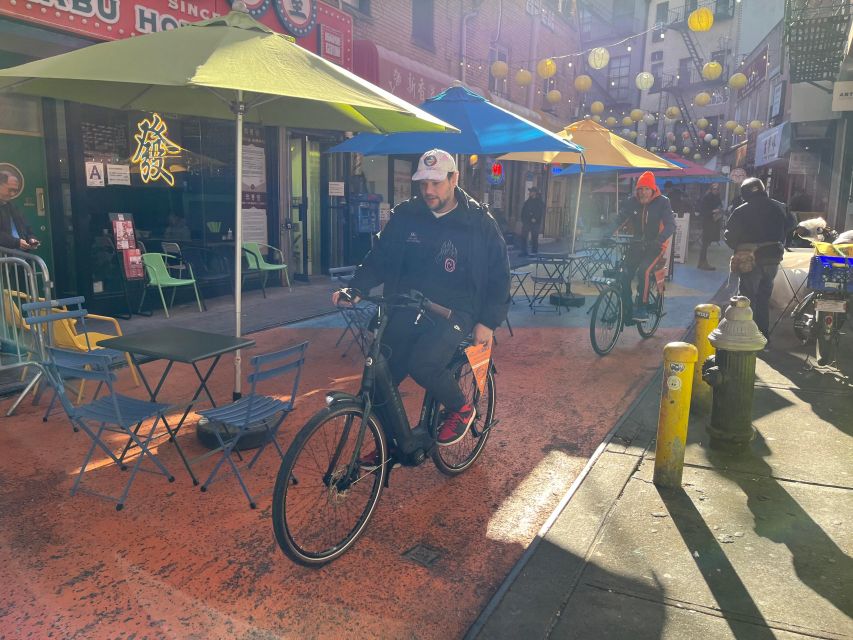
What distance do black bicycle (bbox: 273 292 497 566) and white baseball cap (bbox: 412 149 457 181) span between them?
0.69 m

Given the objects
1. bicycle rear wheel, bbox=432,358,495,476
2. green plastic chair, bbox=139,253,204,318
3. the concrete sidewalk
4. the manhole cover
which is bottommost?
the manhole cover

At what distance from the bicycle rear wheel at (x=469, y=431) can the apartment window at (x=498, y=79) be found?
57.5 ft

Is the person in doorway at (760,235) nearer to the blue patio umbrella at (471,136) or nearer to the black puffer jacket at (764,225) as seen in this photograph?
the black puffer jacket at (764,225)

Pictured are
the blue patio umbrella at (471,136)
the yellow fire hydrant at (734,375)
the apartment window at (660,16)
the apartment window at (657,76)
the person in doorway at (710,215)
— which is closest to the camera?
the yellow fire hydrant at (734,375)

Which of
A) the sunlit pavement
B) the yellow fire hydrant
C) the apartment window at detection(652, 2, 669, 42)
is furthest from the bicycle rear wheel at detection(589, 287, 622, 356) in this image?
the apartment window at detection(652, 2, 669, 42)

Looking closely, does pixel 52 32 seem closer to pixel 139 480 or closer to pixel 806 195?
pixel 139 480

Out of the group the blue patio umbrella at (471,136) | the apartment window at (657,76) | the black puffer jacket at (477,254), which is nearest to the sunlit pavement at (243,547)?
the black puffer jacket at (477,254)

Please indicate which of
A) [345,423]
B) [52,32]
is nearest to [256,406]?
[345,423]

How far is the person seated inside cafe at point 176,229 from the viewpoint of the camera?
9.74 m

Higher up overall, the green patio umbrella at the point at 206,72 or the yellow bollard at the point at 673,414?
the green patio umbrella at the point at 206,72

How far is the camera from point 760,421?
5281mm

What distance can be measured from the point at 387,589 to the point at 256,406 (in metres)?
1.38

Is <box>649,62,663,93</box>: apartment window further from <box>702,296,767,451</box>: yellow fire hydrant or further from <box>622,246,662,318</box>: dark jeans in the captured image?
<box>702,296,767,451</box>: yellow fire hydrant

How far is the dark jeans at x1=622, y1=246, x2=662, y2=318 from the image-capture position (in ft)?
25.2
